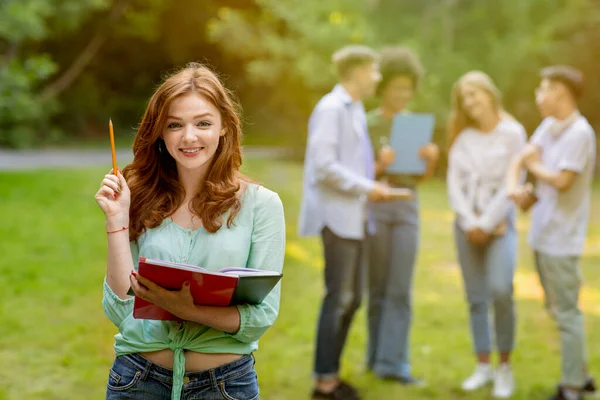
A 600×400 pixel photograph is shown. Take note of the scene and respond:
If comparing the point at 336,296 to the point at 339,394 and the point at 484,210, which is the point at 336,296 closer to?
the point at 339,394

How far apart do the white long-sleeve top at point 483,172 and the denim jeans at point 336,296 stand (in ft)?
2.22

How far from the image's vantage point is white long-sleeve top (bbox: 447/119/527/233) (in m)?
4.99

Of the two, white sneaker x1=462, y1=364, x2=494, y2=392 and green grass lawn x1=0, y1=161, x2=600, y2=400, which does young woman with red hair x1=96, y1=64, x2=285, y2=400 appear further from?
white sneaker x1=462, y1=364, x2=494, y2=392

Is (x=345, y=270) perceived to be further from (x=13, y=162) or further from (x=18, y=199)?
(x=13, y=162)

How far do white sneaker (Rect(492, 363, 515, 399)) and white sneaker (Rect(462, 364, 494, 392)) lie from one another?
0.13 m

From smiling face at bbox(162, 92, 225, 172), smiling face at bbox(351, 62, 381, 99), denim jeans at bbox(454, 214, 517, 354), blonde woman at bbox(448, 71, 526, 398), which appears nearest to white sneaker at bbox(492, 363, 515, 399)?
blonde woman at bbox(448, 71, 526, 398)

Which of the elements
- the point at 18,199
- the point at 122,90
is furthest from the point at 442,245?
the point at 122,90

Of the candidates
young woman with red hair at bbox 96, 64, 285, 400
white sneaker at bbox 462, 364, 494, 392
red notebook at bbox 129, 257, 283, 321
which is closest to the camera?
red notebook at bbox 129, 257, 283, 321

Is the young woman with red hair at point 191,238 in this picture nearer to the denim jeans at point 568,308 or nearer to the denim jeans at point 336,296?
the denim jeans at point 336,296

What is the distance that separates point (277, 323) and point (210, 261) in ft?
15.7

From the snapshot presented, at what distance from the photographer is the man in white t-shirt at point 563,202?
15.7ft

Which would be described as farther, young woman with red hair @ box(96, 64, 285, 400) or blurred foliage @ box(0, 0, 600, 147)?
blurred foliage @ box(0, 0, 600, 147)

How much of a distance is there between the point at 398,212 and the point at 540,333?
2231 millimetres

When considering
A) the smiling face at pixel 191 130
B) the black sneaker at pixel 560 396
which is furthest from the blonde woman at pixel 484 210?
the smiling face at pixel 191 130
